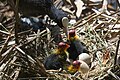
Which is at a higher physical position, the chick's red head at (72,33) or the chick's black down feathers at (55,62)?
the chick's red head at (72,33)

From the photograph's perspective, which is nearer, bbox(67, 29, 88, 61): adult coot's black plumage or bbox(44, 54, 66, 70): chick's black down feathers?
bbox(44, 54, 66, 70): chick's black down feathers

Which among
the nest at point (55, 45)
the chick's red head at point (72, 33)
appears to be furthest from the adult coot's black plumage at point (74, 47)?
the nest at point (55, 45)

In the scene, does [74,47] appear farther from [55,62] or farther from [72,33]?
[55,62]

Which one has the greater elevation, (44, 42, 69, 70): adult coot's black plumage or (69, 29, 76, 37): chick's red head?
(69, 29, 76, 37): chick's red head

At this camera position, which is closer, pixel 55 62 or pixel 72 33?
pixel 55 62

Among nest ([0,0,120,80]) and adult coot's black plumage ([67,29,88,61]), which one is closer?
nest ([0,0,120,80])

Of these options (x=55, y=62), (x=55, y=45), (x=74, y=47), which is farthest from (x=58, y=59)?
(x=55, y=45)

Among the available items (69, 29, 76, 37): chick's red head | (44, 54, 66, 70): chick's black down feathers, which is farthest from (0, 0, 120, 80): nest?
(69, 29, 76, 37): chick's red head

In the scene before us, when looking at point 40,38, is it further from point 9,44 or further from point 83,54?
point 83,54

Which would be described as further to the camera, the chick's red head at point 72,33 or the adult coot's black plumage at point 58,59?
the chick's red head at point 72,33

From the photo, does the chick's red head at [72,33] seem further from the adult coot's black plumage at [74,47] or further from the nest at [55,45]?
the nest at [55,45]

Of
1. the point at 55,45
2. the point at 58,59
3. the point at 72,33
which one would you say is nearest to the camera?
the point at 58,59

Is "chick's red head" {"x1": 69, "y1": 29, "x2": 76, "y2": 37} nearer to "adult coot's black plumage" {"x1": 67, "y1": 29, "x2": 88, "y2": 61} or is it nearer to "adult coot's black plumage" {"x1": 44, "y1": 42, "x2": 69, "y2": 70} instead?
"adult coot's black plumage" {"x1": 67, "y1": 29, "x2": 88, "y2": 61}

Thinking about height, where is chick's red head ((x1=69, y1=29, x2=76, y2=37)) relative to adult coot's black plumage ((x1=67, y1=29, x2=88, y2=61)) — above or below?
above
